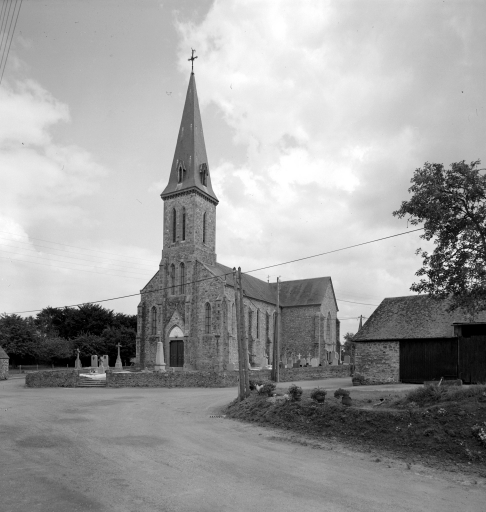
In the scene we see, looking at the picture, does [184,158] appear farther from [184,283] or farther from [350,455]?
[350,455]

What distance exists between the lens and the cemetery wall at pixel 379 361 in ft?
94.3

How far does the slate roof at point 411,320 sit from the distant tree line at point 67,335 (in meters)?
38.9

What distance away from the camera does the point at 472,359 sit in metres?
25.6

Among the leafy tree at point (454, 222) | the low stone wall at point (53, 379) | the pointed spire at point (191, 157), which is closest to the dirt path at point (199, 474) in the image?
the leafy tree at point (454, 222)

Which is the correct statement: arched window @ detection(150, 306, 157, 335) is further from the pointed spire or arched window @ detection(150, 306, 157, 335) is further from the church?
the pointed spire

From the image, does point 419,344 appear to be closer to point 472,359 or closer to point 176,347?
point 472,359

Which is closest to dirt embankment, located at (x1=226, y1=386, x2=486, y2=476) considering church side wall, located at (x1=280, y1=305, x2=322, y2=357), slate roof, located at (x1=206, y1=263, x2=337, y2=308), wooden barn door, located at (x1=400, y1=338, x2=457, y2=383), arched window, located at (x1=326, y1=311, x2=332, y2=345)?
wooden barn door, located at (x1=400, y1=338, x2=457, y2=383)

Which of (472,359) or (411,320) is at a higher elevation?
(411,320)

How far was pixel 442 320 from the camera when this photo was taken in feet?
92.1

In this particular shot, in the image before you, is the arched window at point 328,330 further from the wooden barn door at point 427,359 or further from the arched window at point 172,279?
the wooden barn door at point 427,359

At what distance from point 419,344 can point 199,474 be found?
21837mm

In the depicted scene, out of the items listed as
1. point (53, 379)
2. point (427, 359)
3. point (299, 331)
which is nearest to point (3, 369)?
point (53, 379)

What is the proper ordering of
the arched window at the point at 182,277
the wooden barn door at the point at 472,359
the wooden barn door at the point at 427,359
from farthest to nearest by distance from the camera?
the arched window at the point at 182,277 < the wooden barn door at the point at 427,359 < the wooden barn door at the point at 472,359

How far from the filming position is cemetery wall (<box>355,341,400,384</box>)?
28.7 meters
